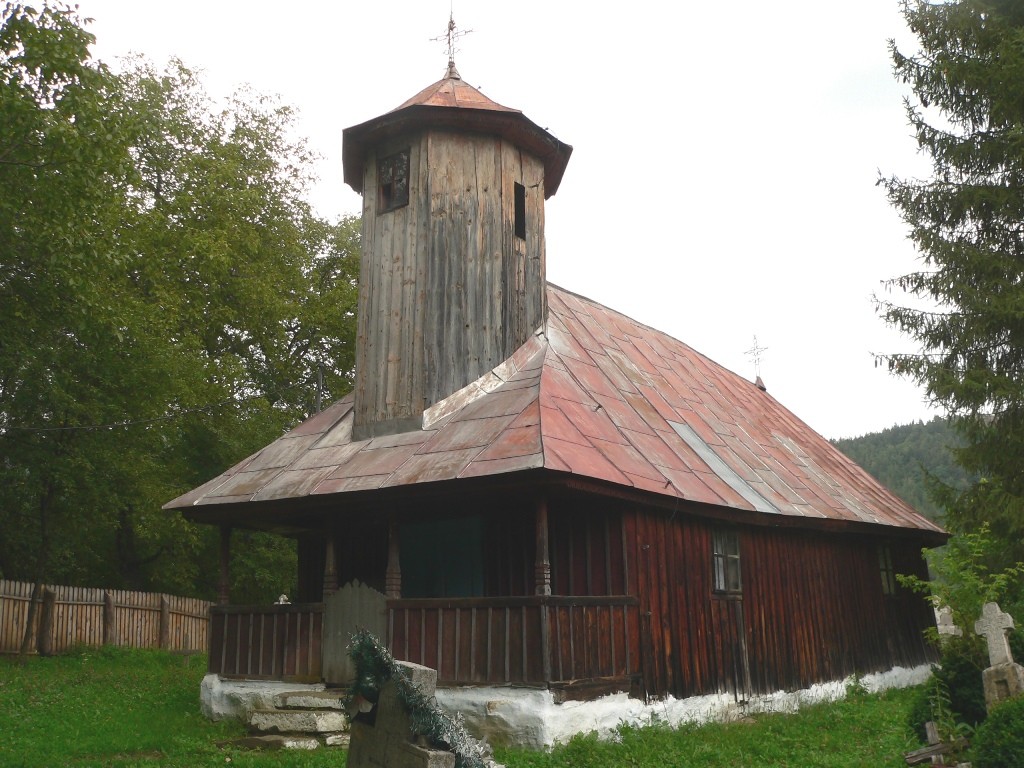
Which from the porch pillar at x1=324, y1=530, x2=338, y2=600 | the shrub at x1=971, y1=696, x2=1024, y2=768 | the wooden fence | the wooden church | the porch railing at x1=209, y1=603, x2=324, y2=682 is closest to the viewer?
the shrub at x1=971, y1=696, x2=1024, y2=768

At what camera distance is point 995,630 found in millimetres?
9547

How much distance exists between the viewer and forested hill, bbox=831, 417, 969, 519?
59406mm

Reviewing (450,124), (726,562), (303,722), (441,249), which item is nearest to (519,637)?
(303,722)

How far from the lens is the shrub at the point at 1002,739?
7391 mm

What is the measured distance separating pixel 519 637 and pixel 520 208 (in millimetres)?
6728

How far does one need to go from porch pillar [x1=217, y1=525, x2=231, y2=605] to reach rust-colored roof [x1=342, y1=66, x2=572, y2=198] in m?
5.33

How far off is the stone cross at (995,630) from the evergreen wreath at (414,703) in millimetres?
6039

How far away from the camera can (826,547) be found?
16141mm

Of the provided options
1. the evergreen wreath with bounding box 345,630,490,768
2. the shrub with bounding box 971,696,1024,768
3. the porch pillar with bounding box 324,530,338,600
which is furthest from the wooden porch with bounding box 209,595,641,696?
the evergreen wreath with bounding box 345,630,490,768

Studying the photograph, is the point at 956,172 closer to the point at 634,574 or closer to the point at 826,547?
the point at 826,547

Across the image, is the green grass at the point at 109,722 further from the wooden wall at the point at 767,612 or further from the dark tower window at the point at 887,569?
the dark tower window at the point at 887,569

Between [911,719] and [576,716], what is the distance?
332cm

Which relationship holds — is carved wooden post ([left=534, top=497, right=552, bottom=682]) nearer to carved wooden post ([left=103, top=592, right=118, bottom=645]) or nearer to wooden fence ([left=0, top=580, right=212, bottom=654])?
wooden fence ([left=0, top=580, right=212, bottom=654])

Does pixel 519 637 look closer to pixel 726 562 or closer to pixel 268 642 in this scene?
pixel 268 642
